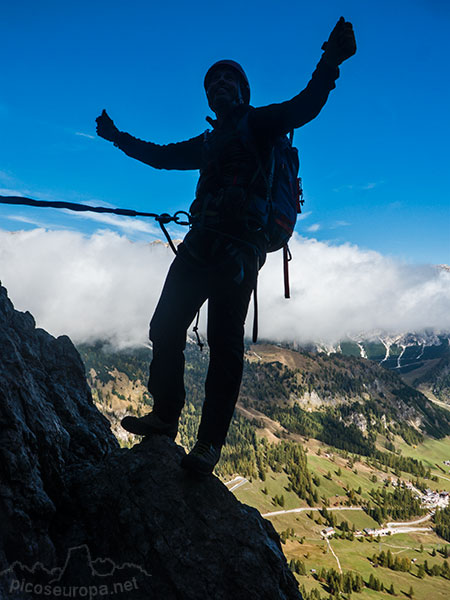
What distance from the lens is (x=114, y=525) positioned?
5766 mm

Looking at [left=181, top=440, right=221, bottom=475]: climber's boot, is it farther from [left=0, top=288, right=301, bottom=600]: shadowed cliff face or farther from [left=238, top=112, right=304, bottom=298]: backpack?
[left=238, top=112, right=304, bottom=298]: backpack

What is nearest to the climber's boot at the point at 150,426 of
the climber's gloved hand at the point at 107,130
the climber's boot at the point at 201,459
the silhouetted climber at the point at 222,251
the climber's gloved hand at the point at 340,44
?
the silhouetted climber at the point at 222,251

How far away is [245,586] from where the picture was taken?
542 centimetres

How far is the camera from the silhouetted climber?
647 centimetres

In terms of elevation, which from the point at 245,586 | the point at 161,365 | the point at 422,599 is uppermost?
the point at 161,365

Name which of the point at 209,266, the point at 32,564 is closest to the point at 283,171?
the point at 209,266

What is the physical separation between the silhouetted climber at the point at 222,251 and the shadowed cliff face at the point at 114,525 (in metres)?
0.75

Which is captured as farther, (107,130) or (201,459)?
(107,130)

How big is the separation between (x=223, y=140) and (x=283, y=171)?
1.33 m

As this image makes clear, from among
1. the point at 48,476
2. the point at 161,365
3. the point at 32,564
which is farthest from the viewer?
the point at 161,365

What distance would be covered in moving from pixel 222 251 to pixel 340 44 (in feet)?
12.9

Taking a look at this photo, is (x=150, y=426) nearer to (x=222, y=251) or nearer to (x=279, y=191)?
(x=222, y=251)

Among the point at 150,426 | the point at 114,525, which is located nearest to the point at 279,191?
the point at 150,426

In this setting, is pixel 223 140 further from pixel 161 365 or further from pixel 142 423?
pixel 142 423
